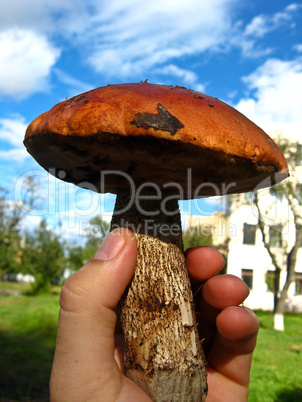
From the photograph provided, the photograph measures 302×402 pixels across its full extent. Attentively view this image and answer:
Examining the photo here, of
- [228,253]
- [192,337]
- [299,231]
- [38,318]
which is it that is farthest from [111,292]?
[228,253]

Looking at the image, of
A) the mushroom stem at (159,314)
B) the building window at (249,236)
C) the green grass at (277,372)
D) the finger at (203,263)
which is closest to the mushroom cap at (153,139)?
the mushroom stem at (159,314)

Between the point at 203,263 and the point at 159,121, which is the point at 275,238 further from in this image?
the point at 159,121

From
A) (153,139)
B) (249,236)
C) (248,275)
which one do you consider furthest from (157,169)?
(248,275)

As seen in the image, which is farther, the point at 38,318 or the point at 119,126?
the point at 38,318

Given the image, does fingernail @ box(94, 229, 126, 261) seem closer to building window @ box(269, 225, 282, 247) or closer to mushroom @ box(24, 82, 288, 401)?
mushroom @ box(24, 82, 288, 401)

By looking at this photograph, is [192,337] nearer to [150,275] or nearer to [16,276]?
[150,275]
